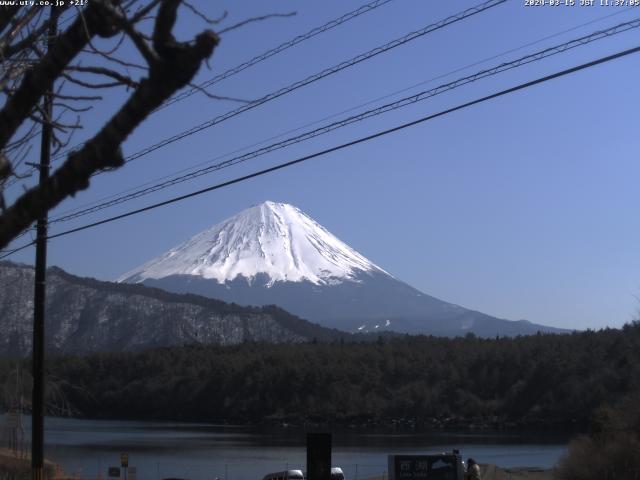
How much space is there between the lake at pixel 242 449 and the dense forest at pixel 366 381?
23.0 ft

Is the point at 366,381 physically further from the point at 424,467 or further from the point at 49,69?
the point at 49,69

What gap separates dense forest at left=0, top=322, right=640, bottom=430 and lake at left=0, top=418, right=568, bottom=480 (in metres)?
7.01

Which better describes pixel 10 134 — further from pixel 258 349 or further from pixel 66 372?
pixel 258 349

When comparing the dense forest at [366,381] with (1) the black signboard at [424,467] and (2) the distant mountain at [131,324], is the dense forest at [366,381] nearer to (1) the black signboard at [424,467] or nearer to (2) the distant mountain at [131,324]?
(1) the black signboard at [424,467]

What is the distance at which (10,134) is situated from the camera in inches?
227

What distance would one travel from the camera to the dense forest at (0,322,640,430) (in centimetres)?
8569

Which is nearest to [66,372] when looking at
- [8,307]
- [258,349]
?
[258,349]

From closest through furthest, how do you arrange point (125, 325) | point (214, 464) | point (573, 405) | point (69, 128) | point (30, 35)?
point (30, 35) < point (69, 128) < point (214, 464) < point (573, 405) < point (125, 325)

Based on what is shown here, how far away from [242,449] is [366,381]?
139 feet

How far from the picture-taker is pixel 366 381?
4146 inches

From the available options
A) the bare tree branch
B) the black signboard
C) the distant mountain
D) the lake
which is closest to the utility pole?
the black signboard

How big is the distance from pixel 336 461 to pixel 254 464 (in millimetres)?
4867

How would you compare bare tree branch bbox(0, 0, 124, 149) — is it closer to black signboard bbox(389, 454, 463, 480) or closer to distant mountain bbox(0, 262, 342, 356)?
black signboard bbox(389, 454, 463, 480)

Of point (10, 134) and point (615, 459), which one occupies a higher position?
point (10, 134)
